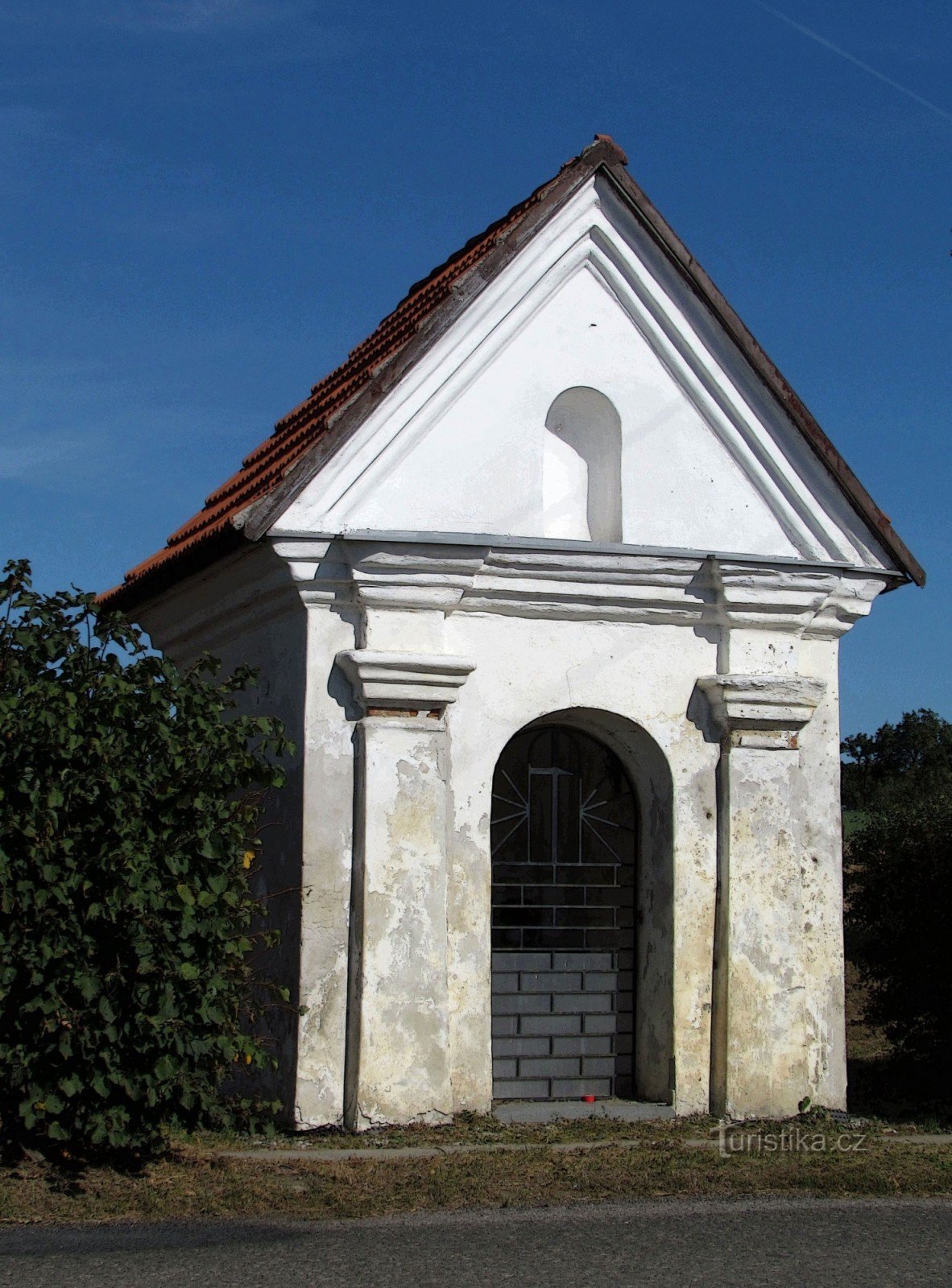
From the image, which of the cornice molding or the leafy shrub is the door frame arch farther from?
the leafy shrub

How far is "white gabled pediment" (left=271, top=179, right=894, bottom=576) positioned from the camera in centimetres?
913

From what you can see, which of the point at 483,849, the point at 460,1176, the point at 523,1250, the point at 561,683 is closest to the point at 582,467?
the point at 561,683

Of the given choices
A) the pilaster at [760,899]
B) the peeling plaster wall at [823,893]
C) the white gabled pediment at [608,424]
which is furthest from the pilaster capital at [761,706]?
the white gabled pediment at [608,424]

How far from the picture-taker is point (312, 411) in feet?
37.1

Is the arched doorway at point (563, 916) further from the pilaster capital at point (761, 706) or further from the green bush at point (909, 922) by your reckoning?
the green bush at point (909, 922)

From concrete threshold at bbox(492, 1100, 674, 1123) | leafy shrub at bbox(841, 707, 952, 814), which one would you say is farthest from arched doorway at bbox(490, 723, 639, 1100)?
leafy shrub at bbox(841, 707, 952, 814)

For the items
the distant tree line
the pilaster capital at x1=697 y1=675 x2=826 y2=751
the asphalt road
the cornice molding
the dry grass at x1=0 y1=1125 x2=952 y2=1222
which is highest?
the cornice molding

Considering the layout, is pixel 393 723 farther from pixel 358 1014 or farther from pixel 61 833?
pixel 61 833

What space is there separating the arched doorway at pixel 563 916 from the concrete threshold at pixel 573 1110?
0.13 m

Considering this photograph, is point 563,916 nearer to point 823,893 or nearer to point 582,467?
point 823,893

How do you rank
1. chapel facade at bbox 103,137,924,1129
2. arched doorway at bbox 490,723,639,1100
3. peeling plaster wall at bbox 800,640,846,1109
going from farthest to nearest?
arched doorway at bbox 490,723,639,1100 → peeling plaster wall at bbox 800,640,846,1109 → chapel facade at bbox 103,137,924,1129

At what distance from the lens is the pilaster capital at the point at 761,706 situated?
30.4 feet

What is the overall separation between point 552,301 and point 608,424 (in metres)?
0.82

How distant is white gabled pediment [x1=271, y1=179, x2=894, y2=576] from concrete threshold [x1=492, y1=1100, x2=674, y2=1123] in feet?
10.7
